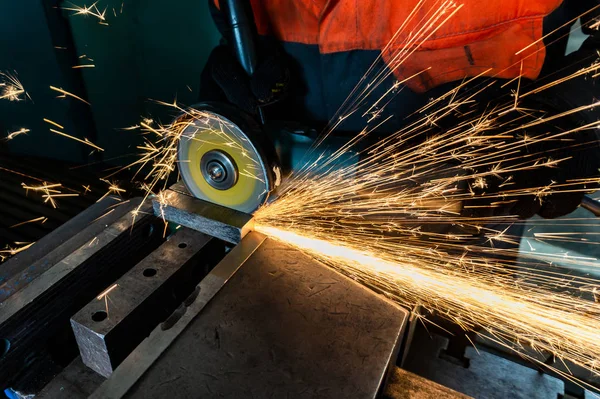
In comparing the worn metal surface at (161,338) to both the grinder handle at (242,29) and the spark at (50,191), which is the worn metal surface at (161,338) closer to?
the grinder handle at (242,29)

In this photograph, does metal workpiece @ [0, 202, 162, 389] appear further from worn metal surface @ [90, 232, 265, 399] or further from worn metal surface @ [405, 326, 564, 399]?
worn metal surface @ [405, 326, 564, 399]

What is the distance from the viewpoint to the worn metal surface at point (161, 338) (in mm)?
923

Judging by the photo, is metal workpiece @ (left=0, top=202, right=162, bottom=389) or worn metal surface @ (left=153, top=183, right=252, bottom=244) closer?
metal workpiece @ (left=0, top=202, right=162, bottom=389)

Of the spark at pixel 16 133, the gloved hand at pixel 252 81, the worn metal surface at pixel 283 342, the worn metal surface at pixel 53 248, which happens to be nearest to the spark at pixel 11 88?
the spark at pixel 16 133

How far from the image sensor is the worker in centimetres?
164

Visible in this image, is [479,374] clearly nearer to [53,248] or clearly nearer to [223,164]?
[223,164]

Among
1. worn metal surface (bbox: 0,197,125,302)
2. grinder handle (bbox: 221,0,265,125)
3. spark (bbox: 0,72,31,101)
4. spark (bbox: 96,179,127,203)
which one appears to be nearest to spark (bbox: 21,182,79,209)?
spark (bbox: 96,179,127,203)

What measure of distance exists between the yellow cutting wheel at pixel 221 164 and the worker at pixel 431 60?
0.84ft

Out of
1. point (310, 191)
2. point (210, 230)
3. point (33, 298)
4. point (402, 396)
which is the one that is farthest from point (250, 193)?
point (402, 396)

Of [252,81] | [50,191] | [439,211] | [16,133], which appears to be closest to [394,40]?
[252,81]

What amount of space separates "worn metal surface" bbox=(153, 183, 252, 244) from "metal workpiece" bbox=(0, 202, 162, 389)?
101 mm

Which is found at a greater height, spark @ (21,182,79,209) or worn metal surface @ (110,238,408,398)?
worn metal surface @ (110,238,408,398)

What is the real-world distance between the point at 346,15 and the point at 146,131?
2731 millimetres

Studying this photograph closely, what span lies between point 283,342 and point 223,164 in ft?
2.47
